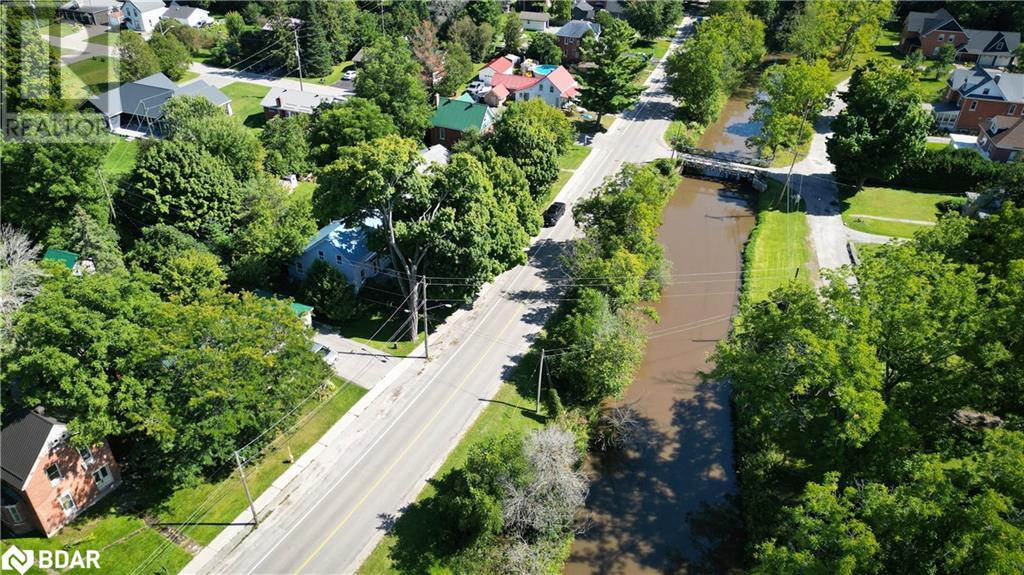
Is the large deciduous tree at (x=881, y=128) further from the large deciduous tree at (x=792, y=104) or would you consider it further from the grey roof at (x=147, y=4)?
the grey roof at (x=147, y=4)

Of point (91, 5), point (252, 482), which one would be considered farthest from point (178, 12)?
point (252, 482)

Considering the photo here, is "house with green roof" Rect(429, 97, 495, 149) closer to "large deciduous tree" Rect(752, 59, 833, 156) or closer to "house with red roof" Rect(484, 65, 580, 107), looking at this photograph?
"house with red roof" Rect(484, 65, 580, 107)

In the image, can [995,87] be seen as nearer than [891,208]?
No

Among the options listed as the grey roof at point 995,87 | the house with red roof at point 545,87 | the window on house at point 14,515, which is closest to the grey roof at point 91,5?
the house with red roof at point 545,87

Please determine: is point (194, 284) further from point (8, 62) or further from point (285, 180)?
point (8, 62)

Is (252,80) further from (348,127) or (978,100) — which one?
(978,100)

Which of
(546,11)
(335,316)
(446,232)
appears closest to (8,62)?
(335,316)
